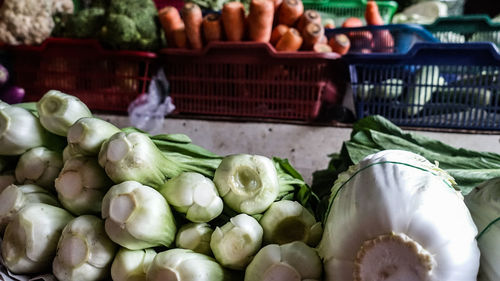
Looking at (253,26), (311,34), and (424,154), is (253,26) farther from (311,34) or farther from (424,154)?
(424,154)

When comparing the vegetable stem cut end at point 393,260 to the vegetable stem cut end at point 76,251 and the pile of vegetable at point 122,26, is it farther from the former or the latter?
Result: the pile of vegetable at point 122,26

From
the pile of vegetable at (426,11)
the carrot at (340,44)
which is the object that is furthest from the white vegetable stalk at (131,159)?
the pile of vegetable at (426,11)

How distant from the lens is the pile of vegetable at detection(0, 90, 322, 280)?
79cm

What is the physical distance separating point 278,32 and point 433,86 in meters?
0.77

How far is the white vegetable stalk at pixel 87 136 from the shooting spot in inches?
35.4

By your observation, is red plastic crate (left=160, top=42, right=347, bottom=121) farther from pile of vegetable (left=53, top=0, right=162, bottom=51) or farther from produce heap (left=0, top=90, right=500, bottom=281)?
produce heap (left=0, top=90, right=500, bottom=281)

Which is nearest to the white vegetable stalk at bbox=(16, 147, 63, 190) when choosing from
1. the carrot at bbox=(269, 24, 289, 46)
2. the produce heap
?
the produce heap

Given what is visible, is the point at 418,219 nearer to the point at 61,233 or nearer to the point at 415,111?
the point at 61,233

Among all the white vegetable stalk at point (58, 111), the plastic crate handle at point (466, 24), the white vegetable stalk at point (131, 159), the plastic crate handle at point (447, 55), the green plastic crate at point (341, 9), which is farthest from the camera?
the green plastic crate at point (341, 9)

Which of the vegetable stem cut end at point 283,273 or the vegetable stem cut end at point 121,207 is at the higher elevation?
the vegetable stem cut end at point 121,207

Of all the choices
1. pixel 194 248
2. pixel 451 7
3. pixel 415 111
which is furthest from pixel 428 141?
pixel 451 7

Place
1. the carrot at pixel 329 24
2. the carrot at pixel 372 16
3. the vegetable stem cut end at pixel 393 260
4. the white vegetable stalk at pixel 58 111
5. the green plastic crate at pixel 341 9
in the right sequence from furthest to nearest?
the green plastic crate at pixel 341 9, the carrot at pixel 329 24, the carrot at pixel 372 16, the white vegetable stalk at pixel 58 111, the vegetable stem cut end at pixel 393 260

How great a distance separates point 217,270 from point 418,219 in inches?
15.4

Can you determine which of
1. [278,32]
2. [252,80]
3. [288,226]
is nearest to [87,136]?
[288,226]
